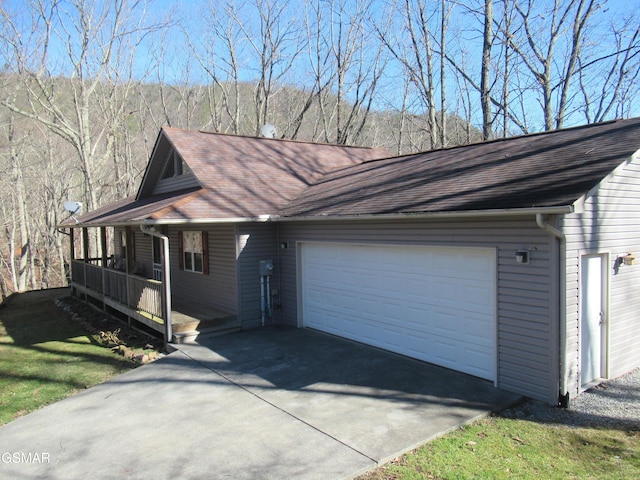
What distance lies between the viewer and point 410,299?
26.4 feet

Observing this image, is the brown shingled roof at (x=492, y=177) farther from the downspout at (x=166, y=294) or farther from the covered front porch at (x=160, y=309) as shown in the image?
the covered front porch at (x=160, y=309)

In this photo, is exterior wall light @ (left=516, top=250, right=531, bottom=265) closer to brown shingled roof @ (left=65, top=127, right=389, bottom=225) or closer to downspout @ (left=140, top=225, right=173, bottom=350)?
brown shingled roof @ (left=65, top=127, right=389, bottom=225)

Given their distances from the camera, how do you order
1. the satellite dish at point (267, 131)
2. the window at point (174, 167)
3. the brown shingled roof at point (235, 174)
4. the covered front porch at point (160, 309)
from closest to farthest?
the covered front porch at point (160, 309), the brown shingled roof at point (235, 174), the window at point (174, 167), the satellite dish at point (267, 131)

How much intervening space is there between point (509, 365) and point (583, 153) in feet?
11.2

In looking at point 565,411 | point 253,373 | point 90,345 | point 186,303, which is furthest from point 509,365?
point 90,345

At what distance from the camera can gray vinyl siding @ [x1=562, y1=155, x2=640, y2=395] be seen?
6031mm

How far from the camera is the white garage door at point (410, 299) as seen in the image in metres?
6.91

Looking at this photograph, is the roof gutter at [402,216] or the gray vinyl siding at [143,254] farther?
the gray vinyl siding at [143,254]

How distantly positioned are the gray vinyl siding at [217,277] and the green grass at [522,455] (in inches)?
263

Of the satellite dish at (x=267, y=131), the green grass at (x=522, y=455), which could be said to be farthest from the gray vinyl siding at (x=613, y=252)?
the satellite dish at (x=267, y=131)

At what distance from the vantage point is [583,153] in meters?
6.91

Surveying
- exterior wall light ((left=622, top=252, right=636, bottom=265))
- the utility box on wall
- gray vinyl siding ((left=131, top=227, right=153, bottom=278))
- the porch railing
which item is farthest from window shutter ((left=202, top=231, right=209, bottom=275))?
exterior wall light ((left=622, top=252, right=636, bottom=265))

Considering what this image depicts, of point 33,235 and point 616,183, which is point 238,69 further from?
point 616,183

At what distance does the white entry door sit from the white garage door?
1187mm
